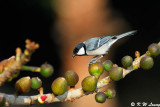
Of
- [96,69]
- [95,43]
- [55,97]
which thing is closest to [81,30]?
[95,43]

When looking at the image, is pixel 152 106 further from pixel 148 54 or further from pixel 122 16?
pixel 122 16

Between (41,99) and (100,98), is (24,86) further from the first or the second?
(100,98)

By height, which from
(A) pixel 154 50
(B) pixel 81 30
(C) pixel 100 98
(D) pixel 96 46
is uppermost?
(B) pixel 81 30

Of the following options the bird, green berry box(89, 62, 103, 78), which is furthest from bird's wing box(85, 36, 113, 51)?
green berry box(89, 62, 103, 78)

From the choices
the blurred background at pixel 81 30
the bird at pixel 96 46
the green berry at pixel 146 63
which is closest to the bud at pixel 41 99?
the green berry at pixel 146 63

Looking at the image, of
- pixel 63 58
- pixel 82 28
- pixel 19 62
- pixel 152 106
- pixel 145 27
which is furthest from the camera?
pixel 145 27

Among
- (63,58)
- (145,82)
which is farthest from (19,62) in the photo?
(145,82)

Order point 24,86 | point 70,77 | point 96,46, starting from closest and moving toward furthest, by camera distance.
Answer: point 24,86 → point 70,77 → point 96,46

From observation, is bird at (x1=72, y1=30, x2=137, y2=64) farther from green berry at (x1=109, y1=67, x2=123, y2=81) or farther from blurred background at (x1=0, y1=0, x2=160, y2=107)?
blurred background at (x1=0, y1=0, x2=160, y2=107)

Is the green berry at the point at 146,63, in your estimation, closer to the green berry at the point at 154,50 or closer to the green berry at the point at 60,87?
the green berry at the point at 154,50
